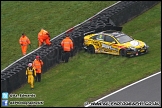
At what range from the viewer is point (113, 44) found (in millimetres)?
29562

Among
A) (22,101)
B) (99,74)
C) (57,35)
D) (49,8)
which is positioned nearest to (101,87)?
(99,74)

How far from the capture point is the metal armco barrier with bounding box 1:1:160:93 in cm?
2538

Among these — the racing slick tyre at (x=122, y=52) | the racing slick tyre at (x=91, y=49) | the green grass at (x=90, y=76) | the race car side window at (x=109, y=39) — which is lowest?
the green grass at (x=90, y=76)

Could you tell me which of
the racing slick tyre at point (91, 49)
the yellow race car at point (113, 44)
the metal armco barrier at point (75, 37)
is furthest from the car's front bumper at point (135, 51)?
the metal armco barrier at point (75, 37)

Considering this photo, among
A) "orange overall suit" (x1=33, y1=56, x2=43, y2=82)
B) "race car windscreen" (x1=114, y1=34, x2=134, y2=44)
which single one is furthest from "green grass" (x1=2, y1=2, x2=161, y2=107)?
"race car windscreen" (x1=114, y1=34, x2=134, y2=44)

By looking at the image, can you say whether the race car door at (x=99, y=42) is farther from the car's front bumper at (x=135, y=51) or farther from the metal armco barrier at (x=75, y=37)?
the car's front bumper at (x=135, y=51)

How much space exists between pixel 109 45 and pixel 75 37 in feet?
7.24

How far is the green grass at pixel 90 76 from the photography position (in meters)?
23.9

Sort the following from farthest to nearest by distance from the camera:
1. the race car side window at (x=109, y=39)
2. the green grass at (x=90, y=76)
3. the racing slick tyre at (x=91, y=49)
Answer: the racing slick tyre at (x=91, y=49), the race car side window at (x=109, y=39), the green grass at (x=90, y=76)

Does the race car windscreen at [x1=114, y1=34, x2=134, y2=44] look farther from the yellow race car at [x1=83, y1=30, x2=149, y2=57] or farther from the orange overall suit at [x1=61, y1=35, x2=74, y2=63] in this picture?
the orange overall suit at [x1=61, y1=35, x2=74, y2=63]

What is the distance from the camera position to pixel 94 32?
104 feet

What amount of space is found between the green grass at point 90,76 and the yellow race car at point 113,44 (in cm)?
36

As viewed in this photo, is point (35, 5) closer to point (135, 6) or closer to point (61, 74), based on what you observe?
point (135, 6)

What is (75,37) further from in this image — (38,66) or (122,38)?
(38,66)
